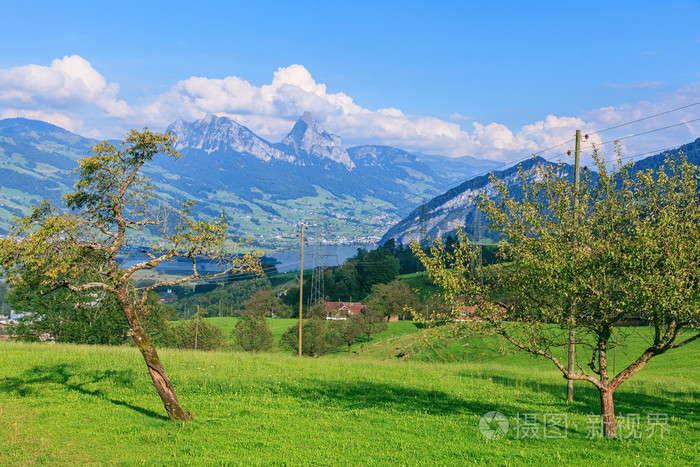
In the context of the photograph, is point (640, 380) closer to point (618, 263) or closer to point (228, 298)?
point (618, 263)

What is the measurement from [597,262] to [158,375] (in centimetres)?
1619

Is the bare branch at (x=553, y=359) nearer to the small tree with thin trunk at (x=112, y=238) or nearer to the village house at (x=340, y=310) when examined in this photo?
the small tree with thin trunk at (x=112, y=238)

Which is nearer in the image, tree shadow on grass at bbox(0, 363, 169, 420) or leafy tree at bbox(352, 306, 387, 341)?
tree shadow on grass at bbox(0, 363, 169, 420)

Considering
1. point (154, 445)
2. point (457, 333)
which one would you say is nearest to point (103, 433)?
point (154, 445)

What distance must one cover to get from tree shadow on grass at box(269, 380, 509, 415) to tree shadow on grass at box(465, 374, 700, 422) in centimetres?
438

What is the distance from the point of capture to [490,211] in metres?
18.0

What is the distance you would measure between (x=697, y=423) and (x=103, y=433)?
23225 millimetres

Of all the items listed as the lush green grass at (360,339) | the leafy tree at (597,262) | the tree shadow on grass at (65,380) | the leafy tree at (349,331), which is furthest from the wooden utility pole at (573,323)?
the lush green grass at (360,339)

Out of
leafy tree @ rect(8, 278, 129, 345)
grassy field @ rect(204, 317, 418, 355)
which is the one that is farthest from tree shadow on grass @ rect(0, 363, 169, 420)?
grassy field @ rect(204, 317, 418, 355)

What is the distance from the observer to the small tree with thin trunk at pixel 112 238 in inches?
695

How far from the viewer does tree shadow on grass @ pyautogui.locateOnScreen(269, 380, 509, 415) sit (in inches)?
851

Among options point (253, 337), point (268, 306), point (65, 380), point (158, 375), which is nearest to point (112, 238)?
point (158, 375)

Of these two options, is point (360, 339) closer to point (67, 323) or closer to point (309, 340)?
point (309, 340)

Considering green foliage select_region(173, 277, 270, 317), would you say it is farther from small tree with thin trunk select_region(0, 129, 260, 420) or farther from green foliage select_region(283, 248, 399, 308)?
small tree with thin trunk select_region(0, 129, 260, 420)
